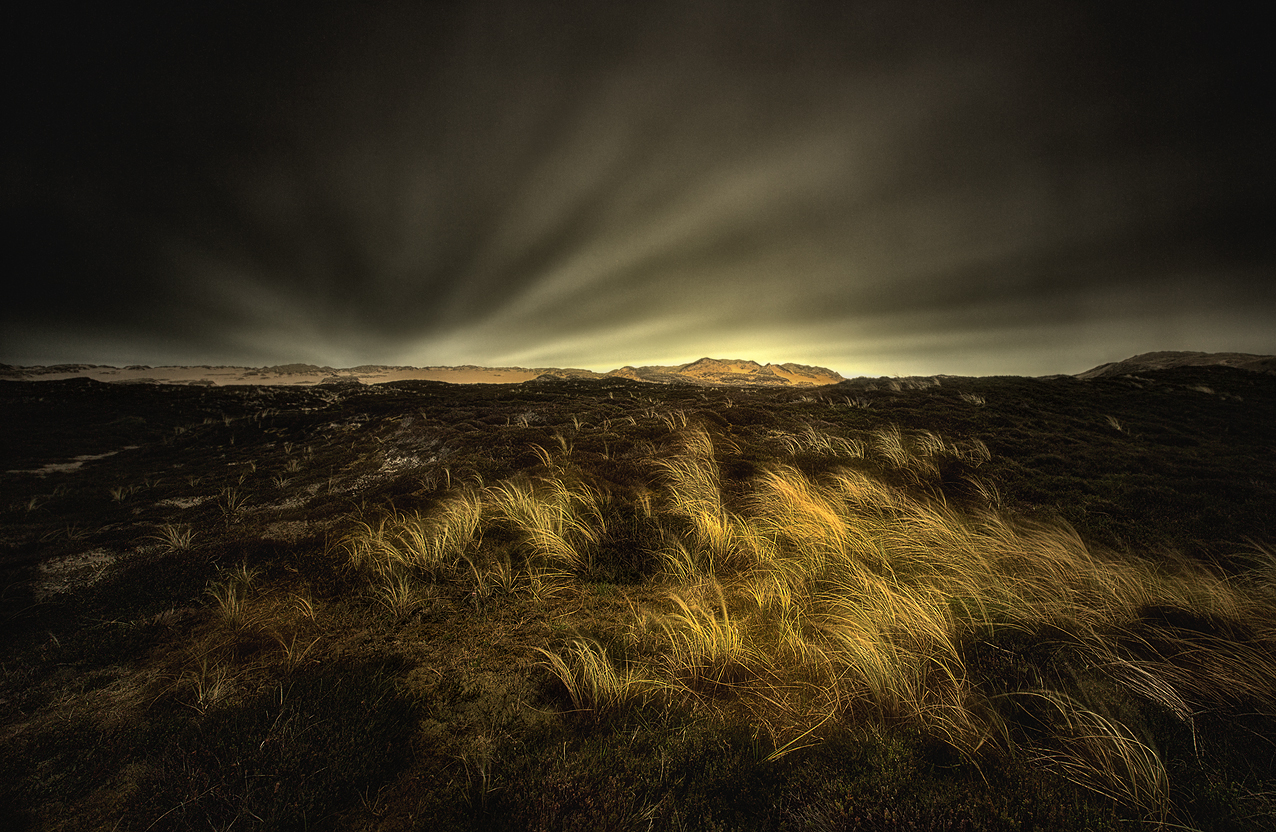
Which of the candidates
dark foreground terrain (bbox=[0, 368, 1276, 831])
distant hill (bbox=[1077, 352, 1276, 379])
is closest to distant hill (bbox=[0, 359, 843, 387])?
distant hill (bbox=[1077, 352, 1276, 379])

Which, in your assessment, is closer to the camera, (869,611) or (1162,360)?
(869,611)

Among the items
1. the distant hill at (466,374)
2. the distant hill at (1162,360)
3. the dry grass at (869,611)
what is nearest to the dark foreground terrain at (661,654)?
the dry grass at (869,611)

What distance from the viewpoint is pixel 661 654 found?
8.13ft

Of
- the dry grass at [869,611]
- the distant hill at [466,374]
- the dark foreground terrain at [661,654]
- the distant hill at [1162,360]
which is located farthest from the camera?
the distant hill at [466,374]

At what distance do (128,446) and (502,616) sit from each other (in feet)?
57.5

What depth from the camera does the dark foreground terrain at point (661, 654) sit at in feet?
5.32

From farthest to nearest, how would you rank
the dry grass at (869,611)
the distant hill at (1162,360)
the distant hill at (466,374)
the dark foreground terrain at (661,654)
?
the distant hill at (466,374), the distant hill at (1162,360), the dry grass at (869,611), the dark foreground terrain at (661,654)

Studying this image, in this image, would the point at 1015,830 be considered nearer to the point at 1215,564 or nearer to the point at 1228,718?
the point at 1228,718

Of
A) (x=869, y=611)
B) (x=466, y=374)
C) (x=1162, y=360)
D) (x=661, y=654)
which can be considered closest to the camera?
(x=661, y=654)

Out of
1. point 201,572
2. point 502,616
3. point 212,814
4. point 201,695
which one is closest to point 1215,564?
point 502,616

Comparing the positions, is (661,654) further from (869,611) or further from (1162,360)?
(1162,360)

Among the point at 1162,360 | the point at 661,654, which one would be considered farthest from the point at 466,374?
the point at 1162,360

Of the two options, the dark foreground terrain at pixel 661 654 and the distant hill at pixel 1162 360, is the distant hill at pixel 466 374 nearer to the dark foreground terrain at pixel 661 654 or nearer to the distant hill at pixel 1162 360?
the distant hill at pixel 1162 360

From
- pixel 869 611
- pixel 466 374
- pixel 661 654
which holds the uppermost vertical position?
pixel 466 374
